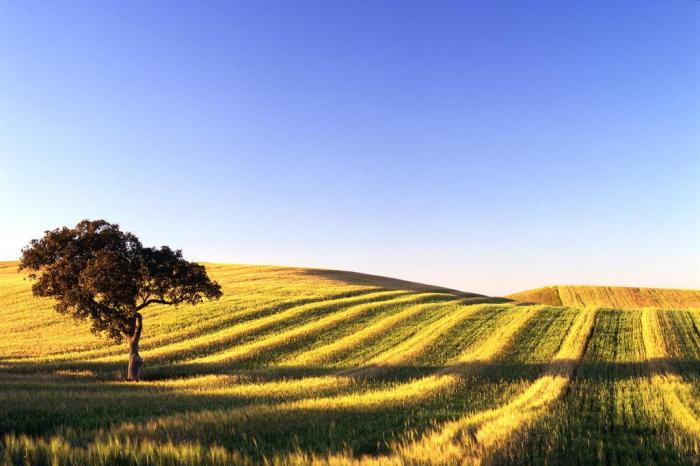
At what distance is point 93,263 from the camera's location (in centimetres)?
2655

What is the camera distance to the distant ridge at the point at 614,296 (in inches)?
2842

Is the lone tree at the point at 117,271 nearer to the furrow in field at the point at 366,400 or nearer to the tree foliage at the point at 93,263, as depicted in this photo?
the tree foliage at the point at 93,263

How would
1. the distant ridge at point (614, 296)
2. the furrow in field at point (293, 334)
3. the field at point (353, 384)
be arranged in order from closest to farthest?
the field at point (353, 384) < the furrow in field at point (293, 334) < the distant ridge at point (614, 296)

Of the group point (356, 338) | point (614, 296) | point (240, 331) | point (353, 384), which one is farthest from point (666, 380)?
point (614, 296)

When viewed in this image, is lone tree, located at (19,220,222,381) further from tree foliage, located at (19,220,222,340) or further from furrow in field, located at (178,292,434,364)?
furrow in field, located at (178,292,434,364)

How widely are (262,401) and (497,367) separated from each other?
1312cm

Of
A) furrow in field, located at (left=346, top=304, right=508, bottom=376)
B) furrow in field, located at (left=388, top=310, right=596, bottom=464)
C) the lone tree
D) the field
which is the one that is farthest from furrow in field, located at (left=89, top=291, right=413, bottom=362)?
furrow in field, located at (left=388, top=310, right=596, bottom=464)

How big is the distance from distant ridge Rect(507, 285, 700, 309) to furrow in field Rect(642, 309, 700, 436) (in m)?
34.4

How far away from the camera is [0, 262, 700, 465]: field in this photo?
9648mm

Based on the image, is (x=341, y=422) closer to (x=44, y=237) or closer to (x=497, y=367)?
(x=497, y=367)

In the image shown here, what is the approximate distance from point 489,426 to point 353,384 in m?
10.9

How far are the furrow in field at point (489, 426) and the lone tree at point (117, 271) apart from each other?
18.6 m

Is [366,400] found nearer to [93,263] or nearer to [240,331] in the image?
[93,263]

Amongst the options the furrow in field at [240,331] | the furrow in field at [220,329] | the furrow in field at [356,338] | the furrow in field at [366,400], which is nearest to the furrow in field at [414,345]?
the furrow in field at [356,338]
